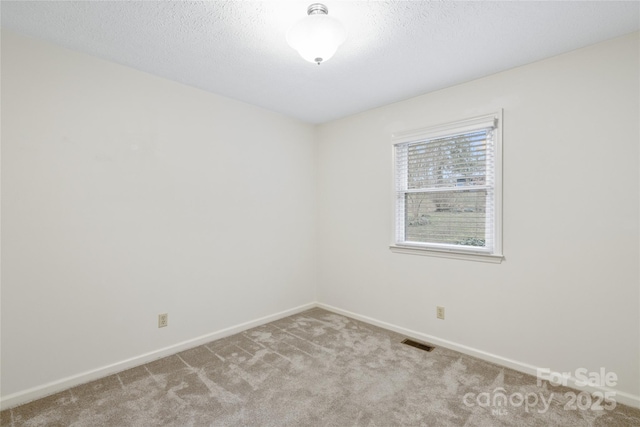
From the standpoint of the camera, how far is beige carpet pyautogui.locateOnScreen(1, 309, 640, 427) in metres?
1.83

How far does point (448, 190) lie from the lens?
2.84 metres

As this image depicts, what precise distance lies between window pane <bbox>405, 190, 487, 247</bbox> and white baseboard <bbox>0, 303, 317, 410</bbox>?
199 cm

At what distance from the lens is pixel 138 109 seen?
2.52 metres

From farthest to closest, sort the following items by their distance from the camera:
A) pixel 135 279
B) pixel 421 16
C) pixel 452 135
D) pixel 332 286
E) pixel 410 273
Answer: pixel 332 286
pixel 410 273
pixel 452 135
pixel 135 279
pixel 421 16

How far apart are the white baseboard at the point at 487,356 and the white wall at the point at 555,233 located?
26mm

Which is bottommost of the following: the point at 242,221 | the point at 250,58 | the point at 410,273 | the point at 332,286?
the point at 332,286

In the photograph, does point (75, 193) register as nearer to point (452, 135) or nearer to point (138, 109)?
point (138, 109)

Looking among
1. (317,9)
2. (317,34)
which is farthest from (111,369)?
(317,9)

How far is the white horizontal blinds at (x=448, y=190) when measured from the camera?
2637mm

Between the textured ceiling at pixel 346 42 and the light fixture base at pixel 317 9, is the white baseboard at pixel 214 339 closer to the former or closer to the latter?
the textured ceiling at pixel 346 42

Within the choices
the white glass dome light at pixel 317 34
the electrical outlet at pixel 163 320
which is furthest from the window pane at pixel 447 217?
the electrical outlet at pixel 163 320

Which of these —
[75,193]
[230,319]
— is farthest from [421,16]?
[230,319]

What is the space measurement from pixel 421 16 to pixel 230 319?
10.1 ft

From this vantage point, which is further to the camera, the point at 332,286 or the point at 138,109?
the point at 332,286
